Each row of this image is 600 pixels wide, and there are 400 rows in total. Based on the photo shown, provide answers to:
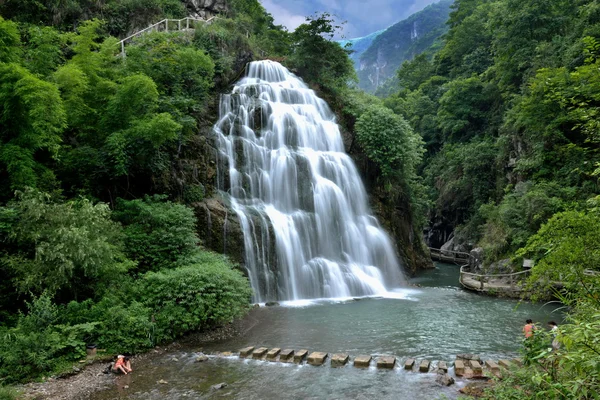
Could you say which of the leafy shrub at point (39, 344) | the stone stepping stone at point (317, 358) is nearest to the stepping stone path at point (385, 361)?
the stone stepping stone at point (317, 358)

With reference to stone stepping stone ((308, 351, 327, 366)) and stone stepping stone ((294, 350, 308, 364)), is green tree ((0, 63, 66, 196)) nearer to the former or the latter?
stone stepping stone ((294, 350, 308, 364))

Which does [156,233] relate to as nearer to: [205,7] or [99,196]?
[99,196]

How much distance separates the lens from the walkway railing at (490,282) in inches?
742

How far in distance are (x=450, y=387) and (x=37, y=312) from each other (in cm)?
933

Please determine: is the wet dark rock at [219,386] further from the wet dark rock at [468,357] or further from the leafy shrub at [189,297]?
the wet dark rock at [468,357]

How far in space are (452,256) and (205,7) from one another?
1146 inches

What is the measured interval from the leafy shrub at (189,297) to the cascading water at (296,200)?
17.8 feet

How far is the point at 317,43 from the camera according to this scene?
3027cm

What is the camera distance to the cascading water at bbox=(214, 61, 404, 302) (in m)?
18.4

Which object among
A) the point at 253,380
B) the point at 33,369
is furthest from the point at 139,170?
the point at 253,380

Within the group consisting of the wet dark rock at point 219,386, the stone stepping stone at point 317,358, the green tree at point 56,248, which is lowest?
the stone stepping stone at point 317,358

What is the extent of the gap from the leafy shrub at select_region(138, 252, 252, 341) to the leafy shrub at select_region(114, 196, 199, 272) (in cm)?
117

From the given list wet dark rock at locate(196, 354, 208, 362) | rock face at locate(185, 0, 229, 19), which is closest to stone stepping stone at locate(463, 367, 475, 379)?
wet dark rock at locate(196, 354, 208, 362)

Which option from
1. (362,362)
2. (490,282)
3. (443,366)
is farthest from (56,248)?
(490,282)
